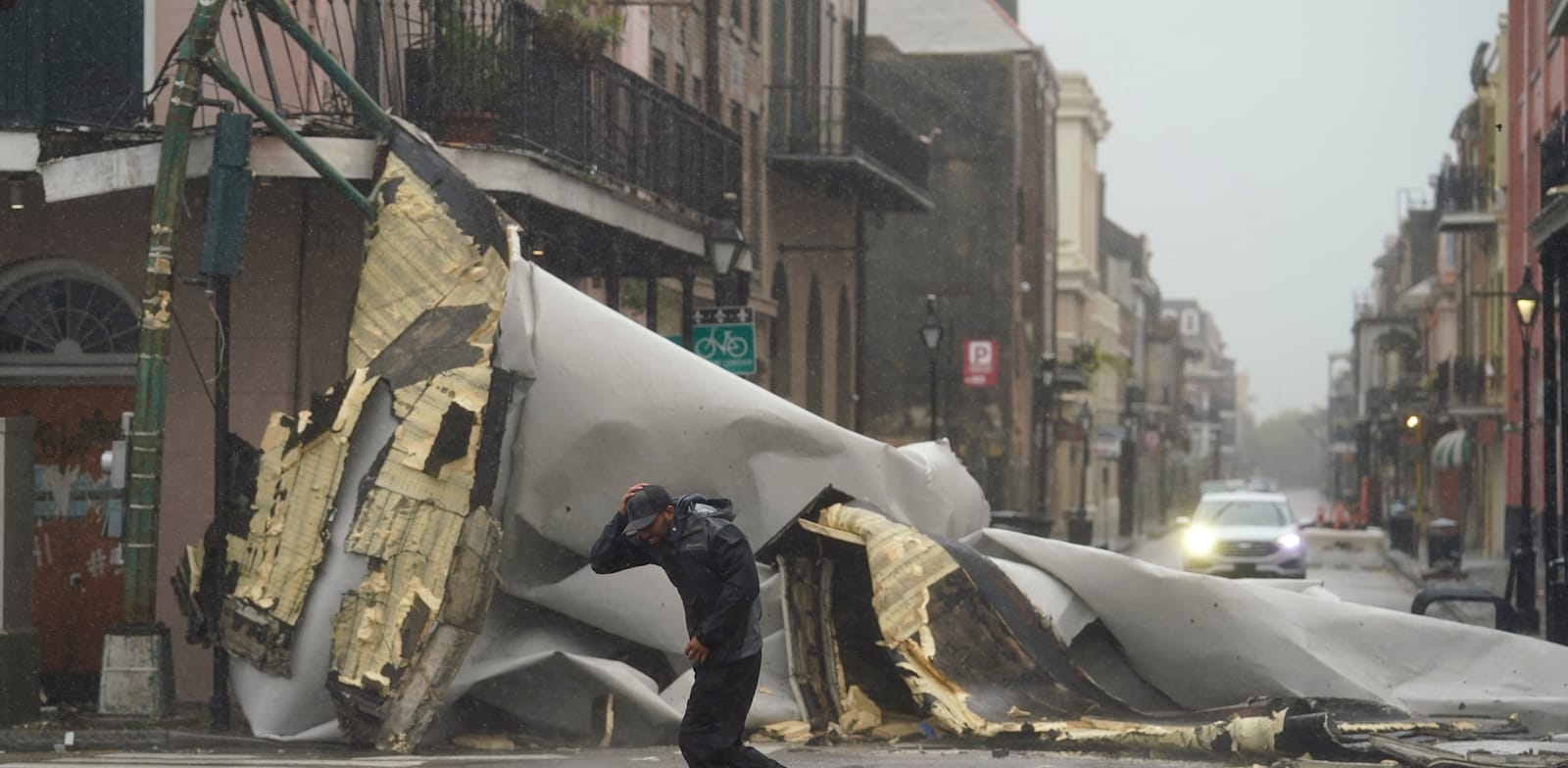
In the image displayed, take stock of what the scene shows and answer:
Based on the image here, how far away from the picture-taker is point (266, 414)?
15.1 m

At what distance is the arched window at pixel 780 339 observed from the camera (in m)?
31.9

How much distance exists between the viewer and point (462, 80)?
50.4 ft

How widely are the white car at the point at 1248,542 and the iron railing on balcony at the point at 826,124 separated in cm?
725

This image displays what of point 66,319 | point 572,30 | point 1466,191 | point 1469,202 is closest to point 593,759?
point 66,319

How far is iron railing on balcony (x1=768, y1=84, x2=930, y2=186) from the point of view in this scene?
31125mm

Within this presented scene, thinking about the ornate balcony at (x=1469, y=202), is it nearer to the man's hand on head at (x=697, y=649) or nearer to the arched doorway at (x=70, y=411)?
the arched doorway at (x=70, y=411)

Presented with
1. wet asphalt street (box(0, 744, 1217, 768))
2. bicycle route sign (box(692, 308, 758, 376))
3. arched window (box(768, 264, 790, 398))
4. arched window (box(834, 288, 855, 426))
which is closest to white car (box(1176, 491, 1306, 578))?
Answer: arched window (box(768, 264, 790, 398))

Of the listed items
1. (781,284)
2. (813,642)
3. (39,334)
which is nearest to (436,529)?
(813,642)

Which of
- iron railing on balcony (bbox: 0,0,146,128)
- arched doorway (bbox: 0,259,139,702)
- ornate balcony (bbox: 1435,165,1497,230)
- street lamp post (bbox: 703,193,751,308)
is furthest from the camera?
ornate balcony (bbox: 1435,165,1497,230)

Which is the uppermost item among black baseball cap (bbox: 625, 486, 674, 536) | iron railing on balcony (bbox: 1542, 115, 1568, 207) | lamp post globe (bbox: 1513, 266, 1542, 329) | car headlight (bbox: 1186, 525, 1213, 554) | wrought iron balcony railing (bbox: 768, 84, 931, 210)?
wrought iron balcony railing (bbox: 768, 84, 931, 210)

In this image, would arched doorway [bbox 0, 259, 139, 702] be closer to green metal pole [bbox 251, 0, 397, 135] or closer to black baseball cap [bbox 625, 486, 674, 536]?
green metal pole [bbox 251, 0, 397, 135]

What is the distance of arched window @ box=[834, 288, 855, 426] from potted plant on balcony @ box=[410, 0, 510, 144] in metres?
20.7

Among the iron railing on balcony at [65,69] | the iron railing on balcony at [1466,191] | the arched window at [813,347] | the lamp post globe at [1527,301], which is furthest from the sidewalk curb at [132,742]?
the iron railing on balcony at [1466,191]

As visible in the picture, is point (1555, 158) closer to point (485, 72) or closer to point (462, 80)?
point (485, 72)
